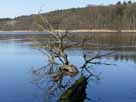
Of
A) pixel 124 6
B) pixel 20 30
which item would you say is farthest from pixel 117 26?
pixel 20 30

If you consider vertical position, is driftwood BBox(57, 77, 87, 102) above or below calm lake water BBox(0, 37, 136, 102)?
above

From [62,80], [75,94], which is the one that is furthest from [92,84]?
[75,94]

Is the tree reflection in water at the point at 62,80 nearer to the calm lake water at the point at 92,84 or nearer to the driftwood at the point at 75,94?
the driftwood at the point at 75,94

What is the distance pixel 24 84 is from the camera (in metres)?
18.2

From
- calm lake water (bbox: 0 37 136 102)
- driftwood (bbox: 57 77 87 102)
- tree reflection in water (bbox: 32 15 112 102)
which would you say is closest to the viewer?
driftwood (bbox: 57 77 87 102)

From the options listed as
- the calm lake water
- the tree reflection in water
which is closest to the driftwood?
the tree reflection in water

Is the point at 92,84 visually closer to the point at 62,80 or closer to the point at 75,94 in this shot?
the point at 62,80

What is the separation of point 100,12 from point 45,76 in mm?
93179

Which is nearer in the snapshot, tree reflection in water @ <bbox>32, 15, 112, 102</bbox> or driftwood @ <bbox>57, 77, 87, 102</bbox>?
driftwood @ <bbox>57, 77, 87, 102</bbox>

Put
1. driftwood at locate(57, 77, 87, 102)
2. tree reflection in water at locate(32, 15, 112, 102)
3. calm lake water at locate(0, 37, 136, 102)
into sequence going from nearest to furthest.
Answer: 1. driftwood at locate(57, 77, 87, 102)
2. tree reflection in water at locate(32, 15, 112, 102)
3. calm lake water at locate(0, 37, 136, 102)

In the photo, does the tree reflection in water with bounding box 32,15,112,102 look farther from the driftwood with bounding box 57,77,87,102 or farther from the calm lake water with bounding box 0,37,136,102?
the calm lake water with bounding box 0,37,136,102

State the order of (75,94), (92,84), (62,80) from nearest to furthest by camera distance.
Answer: (75,94) < (92,84) < (62,80)

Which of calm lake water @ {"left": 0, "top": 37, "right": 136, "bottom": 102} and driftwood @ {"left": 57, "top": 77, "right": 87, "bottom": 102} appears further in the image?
calm lake water @ {"left": 0, "top": 37, "right": 136, "bottom": 102}

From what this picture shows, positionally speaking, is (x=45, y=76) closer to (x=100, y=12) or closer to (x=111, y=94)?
(x=111, y=94)
